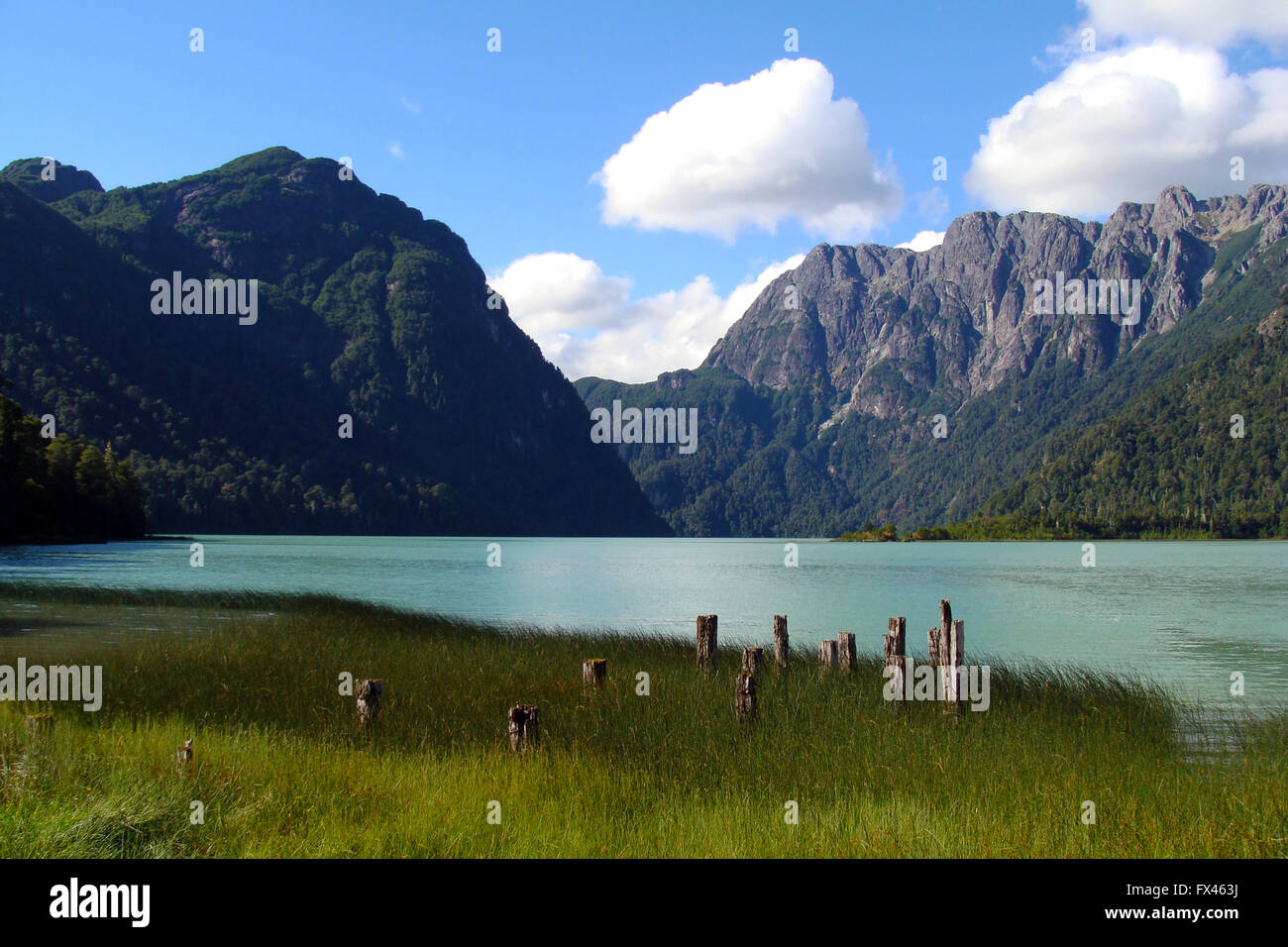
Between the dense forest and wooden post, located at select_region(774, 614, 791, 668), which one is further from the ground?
the dense forest

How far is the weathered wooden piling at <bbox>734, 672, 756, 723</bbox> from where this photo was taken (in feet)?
49.3

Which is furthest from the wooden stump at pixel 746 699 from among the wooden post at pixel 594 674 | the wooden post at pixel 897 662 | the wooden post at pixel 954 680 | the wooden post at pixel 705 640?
the wooden post at pixel 705 640

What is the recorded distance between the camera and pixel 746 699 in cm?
Result: 1516

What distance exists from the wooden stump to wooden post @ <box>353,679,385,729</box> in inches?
232

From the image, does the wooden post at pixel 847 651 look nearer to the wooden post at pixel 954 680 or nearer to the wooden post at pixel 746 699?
the wooden post at pixel 954 680

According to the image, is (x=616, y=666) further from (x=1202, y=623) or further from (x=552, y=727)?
(x=1202, y=623)

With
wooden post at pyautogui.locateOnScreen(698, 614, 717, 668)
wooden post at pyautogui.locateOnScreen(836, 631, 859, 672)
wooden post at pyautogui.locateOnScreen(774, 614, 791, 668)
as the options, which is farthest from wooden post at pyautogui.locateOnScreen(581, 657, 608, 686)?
wooden post at pyautogui.locateOnScreen(836, 631, 859, 672)

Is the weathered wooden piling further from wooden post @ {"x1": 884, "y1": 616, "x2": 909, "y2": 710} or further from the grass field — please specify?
wooden post @ {"x1": 884, "y1": 616, "x2": 909, "y2": 710}

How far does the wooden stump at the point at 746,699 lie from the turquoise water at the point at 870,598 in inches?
530

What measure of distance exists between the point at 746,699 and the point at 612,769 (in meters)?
4.05

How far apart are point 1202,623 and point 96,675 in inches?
1665
